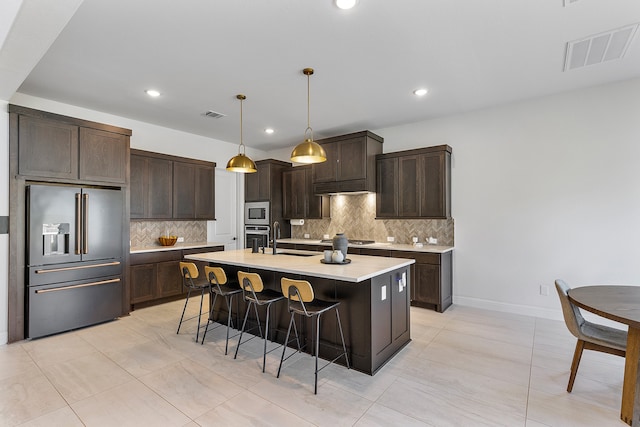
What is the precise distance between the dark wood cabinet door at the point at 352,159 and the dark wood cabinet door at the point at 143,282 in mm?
3313

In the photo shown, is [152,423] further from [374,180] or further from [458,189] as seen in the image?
[458,189]

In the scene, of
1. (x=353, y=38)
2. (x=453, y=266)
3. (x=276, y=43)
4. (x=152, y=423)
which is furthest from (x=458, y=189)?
(x=152, y=423)

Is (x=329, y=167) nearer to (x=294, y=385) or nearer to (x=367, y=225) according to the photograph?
(x=367, y=225)

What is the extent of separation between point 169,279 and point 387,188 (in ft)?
12.4

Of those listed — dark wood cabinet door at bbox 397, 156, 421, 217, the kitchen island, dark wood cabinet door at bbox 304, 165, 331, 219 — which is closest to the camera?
the kitchen island

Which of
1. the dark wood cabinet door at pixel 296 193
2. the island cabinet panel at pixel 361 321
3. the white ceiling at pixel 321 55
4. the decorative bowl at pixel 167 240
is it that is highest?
the white ceiling at pixel 321 55

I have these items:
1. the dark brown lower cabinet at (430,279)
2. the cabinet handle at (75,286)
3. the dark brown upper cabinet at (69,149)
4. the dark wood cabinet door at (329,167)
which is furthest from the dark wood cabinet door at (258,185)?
the cabinet handle at (75,286)

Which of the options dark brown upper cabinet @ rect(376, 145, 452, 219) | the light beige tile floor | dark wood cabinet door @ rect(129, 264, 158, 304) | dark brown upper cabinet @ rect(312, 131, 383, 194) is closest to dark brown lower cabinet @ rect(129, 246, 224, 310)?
dark wood cabinet door @ rect(129, 264, 158, 304)

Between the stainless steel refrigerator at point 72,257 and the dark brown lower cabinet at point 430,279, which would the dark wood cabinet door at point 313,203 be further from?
the stainless steel refrigerator at point 72,257

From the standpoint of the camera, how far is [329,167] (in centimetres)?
554

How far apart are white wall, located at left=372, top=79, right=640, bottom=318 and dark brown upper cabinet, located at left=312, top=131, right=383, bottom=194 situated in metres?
0.97

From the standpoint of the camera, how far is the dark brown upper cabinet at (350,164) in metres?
5.11

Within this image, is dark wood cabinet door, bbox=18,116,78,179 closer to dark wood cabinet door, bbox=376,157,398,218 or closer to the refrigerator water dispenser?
the refrigerator water dispenser

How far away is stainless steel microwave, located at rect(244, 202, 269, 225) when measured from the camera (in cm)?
638
